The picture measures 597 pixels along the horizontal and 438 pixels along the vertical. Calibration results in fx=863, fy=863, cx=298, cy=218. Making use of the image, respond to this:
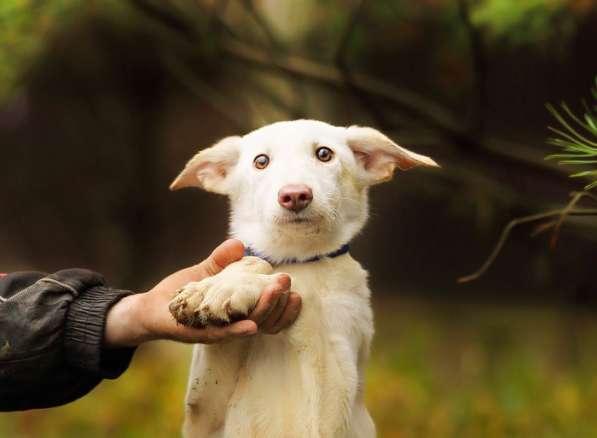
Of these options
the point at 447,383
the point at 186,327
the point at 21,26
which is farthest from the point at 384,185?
the point at 186,327

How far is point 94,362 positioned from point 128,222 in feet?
14.9

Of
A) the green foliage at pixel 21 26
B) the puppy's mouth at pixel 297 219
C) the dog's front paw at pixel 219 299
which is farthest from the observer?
the green foliage at pixel 21 26

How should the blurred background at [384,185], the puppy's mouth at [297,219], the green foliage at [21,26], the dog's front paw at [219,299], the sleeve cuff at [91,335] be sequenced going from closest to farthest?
the dog's front paw at [219,299]
the puppy's mouth at [297,219]
the sleeve cuff at [91,335]
the green foliage at [21,26]
the blurred background at [384,185]

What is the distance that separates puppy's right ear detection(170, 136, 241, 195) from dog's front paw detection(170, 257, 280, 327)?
311 mm

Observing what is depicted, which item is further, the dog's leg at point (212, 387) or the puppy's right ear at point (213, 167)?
the puppy's right ear at point (213, 167)

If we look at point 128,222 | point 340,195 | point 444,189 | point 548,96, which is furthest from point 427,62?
point 340,195

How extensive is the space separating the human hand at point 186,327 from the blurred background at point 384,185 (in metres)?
1.28

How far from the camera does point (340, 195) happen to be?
1.70m

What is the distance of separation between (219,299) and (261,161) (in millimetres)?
333

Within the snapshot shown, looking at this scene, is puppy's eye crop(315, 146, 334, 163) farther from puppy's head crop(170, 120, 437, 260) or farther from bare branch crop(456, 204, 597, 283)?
bare branch crop(456, 204, 597, 283)

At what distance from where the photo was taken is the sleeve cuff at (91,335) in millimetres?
1755

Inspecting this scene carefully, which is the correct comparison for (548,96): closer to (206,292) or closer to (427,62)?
(427,62)

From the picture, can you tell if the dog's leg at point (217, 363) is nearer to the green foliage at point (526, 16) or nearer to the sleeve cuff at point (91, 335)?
the sleeve cuff at point (91, 335)

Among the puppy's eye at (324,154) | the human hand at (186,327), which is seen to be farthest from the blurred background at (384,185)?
the human hand at (186,327)
